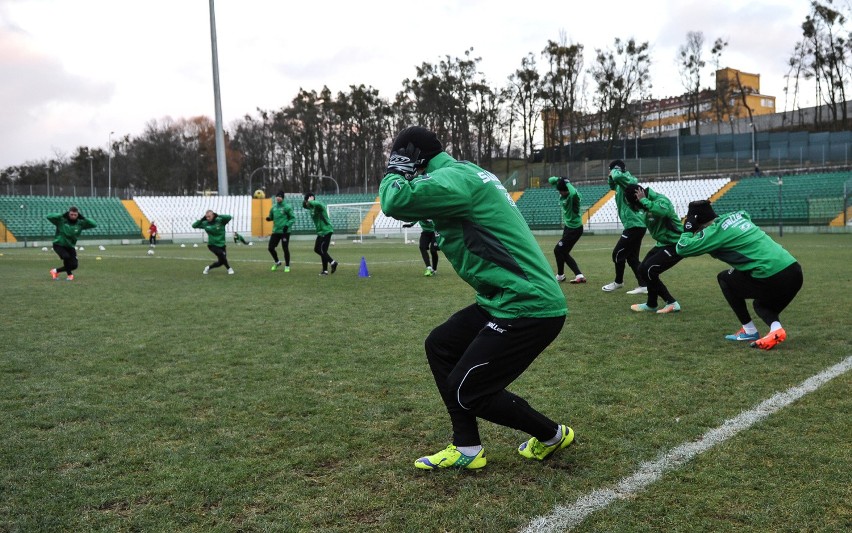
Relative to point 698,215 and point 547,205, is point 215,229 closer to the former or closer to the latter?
point 698,215

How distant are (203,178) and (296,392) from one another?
84.6 m

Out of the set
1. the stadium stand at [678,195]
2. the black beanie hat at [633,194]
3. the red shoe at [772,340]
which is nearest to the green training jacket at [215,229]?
the black beanie hat at [633,194]

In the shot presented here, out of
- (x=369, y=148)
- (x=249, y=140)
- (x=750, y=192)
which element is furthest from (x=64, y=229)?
(x=249, y=140)

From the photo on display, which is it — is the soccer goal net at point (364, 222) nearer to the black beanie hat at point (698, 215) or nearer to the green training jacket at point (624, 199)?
the green training jacket at point (624, 199)

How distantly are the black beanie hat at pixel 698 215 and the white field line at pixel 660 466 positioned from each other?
1992 millimetres

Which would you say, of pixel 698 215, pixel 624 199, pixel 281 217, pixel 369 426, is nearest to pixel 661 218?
pixel 624 199

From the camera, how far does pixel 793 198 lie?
3569 centimetres

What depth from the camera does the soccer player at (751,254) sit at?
639cm

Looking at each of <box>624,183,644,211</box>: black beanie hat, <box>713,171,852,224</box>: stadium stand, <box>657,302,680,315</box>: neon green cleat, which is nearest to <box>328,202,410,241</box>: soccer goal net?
<box>713,171,852,224</box>: stadium stand

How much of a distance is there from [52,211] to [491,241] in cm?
5088

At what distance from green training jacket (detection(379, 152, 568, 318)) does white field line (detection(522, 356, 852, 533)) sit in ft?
3.16

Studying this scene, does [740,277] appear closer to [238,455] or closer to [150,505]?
[238,455]

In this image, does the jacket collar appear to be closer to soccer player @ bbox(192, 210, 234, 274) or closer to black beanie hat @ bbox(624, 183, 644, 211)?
black beanie hat @ bbox(624, 183, 644, 211)

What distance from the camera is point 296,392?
17.4ft
